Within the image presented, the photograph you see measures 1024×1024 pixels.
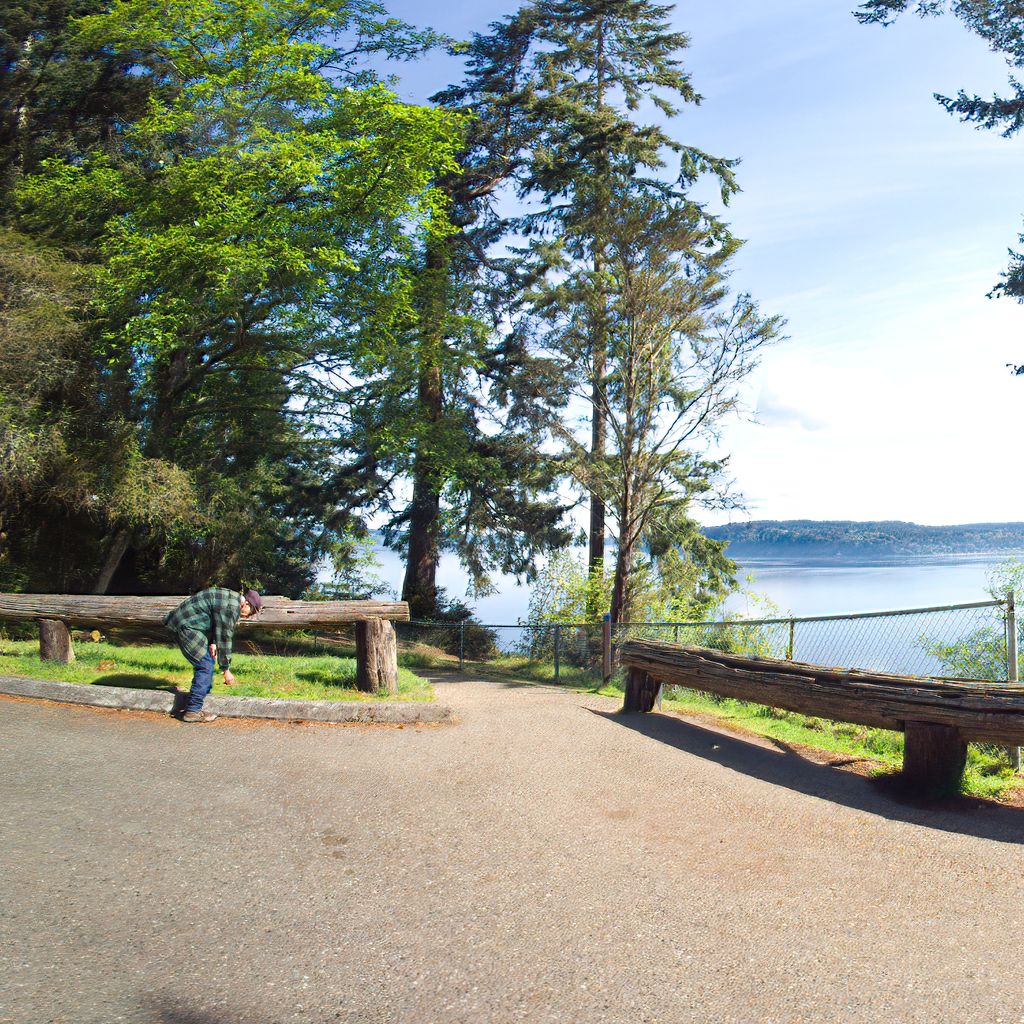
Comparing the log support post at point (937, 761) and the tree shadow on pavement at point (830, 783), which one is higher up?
the log support post at point (937, 761)

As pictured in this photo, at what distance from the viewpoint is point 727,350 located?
62.1 ft

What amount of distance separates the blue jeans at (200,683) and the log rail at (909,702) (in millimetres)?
5480

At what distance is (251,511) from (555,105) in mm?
14321

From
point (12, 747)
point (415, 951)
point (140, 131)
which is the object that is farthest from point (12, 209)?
point (415, 951)

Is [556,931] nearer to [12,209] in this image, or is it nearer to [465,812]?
[465,812]

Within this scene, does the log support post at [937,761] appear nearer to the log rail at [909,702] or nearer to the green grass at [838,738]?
the log rail at [909,702]

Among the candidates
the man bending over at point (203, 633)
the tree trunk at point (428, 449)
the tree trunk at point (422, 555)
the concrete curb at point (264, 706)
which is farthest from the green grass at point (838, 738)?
the tree trunk at point (422, 555)

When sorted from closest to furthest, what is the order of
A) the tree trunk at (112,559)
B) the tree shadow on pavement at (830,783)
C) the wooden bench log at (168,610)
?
the tree shadow on pavement at (830,783)
the wooden bench log at (168,610)
the tree trunk at (112,559)

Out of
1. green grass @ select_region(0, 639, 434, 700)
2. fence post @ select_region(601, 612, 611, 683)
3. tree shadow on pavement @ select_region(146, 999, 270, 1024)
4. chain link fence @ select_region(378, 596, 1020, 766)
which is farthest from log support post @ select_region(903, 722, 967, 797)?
fence post @ select_region(601, 612, 611, 683)

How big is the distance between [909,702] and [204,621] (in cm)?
703

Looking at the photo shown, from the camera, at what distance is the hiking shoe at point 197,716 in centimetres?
832

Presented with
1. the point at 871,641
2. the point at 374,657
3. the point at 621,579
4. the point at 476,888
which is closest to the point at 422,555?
the point at 621,579

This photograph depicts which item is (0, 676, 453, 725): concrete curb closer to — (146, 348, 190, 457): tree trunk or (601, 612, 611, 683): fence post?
(601, 612, 611, 683): fence post

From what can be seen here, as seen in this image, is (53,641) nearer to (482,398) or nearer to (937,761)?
(937,761)
